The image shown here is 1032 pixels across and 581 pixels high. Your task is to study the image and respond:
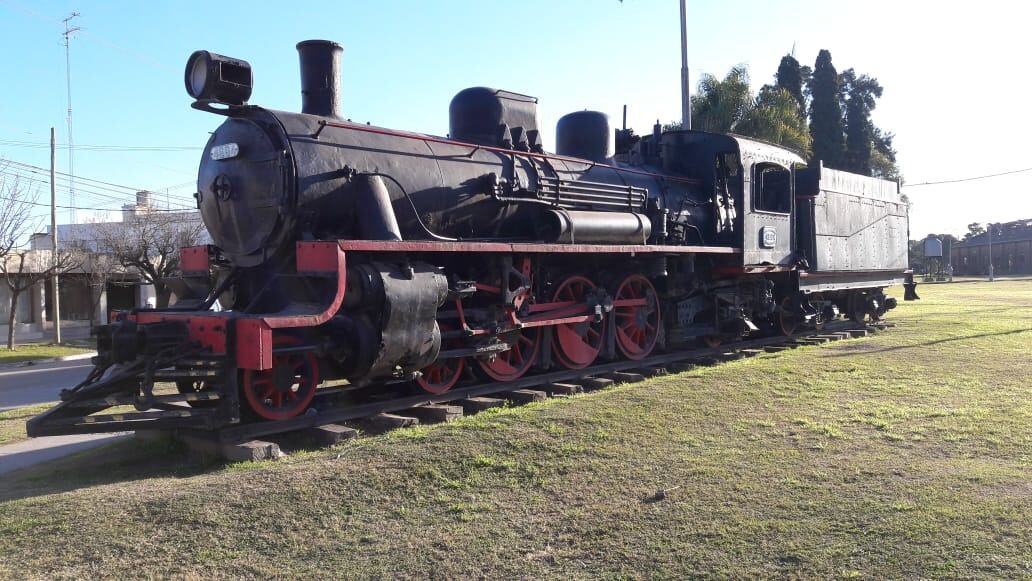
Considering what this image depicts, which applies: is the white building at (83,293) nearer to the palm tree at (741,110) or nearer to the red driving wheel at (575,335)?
the palm tree at (741,110)

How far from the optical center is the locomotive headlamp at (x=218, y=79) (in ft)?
23.3

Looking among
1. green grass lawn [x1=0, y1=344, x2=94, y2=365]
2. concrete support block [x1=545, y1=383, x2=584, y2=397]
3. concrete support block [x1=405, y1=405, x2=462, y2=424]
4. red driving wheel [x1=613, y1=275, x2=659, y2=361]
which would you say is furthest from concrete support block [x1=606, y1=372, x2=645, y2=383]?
green grass lawn [x1=0, y1=344, x2=94, y2=365]

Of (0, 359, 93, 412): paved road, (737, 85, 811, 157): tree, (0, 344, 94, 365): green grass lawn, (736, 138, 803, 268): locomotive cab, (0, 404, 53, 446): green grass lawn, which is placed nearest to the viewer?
(0, 404, 53, 446): green grass lawn

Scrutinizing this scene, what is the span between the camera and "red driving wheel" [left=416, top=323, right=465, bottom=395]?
812 centimetres

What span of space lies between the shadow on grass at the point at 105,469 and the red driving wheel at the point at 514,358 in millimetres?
3365

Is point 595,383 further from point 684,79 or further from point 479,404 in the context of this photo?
point 684,79

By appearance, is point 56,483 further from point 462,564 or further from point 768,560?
point 768,560

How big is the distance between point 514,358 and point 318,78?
3910 millimetres

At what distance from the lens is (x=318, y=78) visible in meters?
7.97

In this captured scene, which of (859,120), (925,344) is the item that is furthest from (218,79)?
(859,120)

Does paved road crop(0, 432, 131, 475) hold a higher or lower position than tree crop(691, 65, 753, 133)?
lower

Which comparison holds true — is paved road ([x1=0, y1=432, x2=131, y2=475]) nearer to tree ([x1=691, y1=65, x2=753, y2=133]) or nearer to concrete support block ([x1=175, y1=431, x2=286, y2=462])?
concrete support block ([x1=175, y1=431, x2=286, y2=462])

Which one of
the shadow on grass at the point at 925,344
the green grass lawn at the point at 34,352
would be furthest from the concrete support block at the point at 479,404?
the green grass lawn at the point at 34,352

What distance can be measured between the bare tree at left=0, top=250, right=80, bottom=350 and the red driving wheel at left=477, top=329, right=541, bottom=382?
1890 cm
